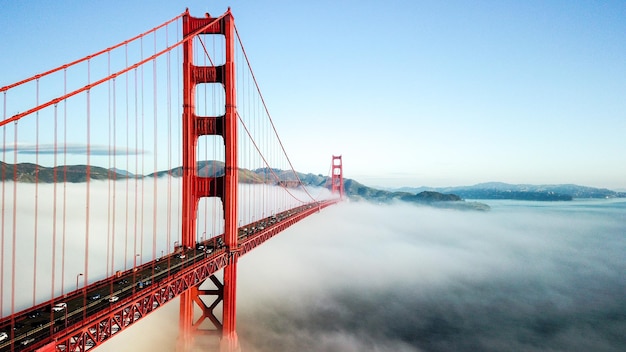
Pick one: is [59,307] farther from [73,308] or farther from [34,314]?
[34,314]

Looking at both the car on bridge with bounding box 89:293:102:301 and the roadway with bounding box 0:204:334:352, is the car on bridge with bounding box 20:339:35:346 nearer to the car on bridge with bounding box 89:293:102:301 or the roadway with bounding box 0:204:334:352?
the roadway with bounding box 0:204:334:352

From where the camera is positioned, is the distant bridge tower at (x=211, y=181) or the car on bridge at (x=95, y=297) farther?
the distant bridge tower at (x=211, y=181)

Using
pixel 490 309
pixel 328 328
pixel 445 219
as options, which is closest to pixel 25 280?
pixel 328 328

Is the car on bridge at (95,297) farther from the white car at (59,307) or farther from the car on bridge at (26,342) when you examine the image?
the car on bridge at (26,342)

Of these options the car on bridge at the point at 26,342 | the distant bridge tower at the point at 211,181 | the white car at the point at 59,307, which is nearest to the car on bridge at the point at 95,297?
the white car at the point at 59,307

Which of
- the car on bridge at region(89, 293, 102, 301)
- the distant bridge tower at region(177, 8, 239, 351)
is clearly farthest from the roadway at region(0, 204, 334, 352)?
the distant bridge tower at region(177, 8, 239, 351)

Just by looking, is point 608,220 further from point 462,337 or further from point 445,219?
point 462,337

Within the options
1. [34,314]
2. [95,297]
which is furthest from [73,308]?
[34,314]

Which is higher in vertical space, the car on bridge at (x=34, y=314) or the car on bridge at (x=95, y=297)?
the car on bridge at (x=95, y=297)
